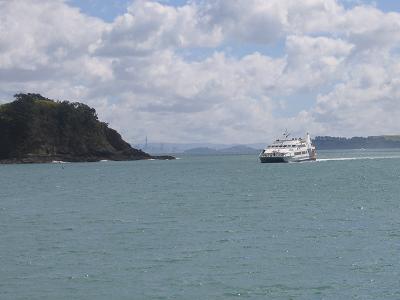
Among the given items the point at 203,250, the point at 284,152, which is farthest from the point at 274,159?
the point at 203,250

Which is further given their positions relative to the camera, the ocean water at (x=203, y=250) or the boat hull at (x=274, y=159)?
the boat hull at (x=274, y=159)

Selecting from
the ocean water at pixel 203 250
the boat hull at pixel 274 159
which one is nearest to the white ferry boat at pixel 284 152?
the boat hull at pixel 274 159

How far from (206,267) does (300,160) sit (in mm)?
162586

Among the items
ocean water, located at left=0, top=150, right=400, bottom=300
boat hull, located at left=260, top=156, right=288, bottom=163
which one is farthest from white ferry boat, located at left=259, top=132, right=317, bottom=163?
ocean water, located at left=0, top=150, right=400, bottom=300

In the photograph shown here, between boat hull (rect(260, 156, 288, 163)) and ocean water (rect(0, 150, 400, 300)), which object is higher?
boat hull (rect(260, 156, 288, 163))

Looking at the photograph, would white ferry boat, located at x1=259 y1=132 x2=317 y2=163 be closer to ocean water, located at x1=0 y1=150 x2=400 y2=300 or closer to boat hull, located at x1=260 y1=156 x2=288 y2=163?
boat hull, located at x1=260 y1=156 x2=288 y2=163

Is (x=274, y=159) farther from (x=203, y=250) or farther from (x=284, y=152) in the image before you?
(x=203, y=250)

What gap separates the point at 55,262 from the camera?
123 ft

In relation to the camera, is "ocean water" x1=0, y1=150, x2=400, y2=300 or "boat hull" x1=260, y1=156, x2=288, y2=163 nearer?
"ocean water" x1=0, y1=150, x2=400, y2=300

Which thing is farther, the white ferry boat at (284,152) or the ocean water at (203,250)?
the white ferry boat at (284,152)

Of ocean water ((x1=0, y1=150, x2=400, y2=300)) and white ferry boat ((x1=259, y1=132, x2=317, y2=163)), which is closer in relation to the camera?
ocean water ((x1=0, y1=150, x2=400, y2=300))

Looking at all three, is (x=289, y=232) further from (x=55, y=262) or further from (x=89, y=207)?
(x=89, y=207)

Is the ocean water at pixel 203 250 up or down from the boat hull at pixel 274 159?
down

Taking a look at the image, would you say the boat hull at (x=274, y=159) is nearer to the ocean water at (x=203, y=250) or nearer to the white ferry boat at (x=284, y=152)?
the white ferry boat at (x=284, y=152)
